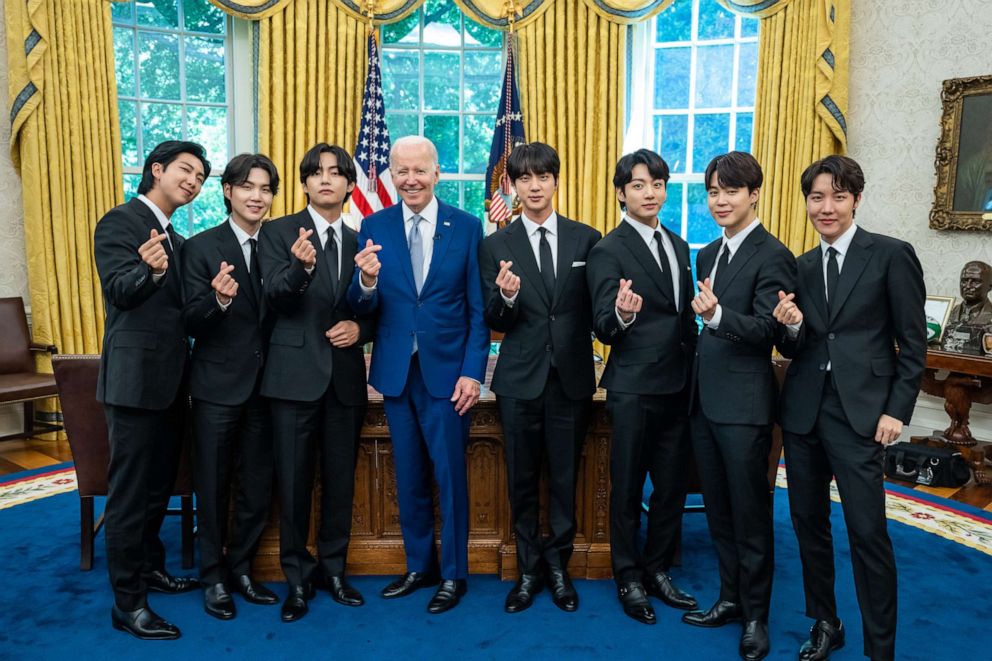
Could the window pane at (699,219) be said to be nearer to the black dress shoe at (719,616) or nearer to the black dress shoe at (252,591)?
the black dress shoe at (719,616)

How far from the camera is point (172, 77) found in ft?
19.4

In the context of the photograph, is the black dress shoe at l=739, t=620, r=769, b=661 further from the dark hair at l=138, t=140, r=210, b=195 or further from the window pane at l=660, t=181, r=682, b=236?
the window pane at l=660, t=181, r=682, b=236

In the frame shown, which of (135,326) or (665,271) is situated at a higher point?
(665,271)

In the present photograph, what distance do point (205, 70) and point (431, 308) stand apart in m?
4.31

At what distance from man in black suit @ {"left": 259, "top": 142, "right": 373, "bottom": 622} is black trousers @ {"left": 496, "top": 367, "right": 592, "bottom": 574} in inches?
23.7

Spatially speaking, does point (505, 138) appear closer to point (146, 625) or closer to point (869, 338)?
point (869, 338)

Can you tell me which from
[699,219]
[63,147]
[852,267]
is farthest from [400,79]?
[852,267]

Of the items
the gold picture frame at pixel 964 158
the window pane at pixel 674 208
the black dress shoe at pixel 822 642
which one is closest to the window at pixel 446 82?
the window pane at pixel 674 208

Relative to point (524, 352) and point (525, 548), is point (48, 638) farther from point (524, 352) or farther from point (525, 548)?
point (524, 352)

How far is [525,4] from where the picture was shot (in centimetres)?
580

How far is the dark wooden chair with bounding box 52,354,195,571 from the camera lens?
3.07 m

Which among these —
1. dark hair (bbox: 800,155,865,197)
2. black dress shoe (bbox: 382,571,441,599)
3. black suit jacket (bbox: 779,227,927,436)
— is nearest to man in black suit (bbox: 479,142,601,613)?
black dress shoe (bbox: 382,571,441,599)

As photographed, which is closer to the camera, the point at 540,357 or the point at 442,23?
the point at 540,357

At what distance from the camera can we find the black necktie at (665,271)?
269cm
